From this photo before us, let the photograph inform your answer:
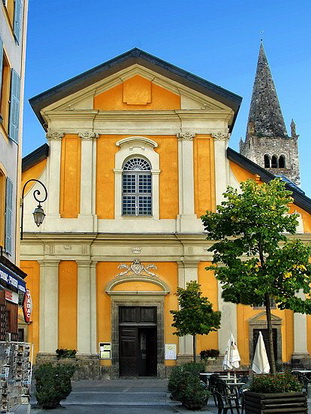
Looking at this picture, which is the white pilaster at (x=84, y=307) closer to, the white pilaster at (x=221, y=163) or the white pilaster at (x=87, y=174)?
the white pilaster at (x=87, y=174)

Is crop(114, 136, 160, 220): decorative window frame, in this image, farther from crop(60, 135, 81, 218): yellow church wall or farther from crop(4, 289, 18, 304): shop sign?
crop(4, 289, 18, 304): shop sign

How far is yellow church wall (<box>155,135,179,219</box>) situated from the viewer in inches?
1067

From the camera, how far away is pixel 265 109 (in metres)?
62.2

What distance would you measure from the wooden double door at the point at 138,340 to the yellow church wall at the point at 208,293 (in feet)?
6.37

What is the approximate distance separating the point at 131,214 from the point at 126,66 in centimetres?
651

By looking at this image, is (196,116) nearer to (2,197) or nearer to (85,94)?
(85,94)

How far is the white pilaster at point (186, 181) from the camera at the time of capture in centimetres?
2667

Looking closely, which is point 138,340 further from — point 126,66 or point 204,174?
point 126,66

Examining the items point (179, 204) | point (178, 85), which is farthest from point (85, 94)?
point (179, 204)

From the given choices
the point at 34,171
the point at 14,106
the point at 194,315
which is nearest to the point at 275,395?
the point at 14,106

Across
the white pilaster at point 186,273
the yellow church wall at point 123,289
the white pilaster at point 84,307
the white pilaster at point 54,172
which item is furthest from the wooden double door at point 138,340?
the white pilaster at point 54,172

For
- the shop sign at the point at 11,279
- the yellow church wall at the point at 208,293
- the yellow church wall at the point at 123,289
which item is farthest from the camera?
the yellow church wall at the point at 123,289

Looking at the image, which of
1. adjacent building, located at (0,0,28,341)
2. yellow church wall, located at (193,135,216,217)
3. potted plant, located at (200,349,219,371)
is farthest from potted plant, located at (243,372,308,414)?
yellow church wall, located at (193,135,216,217)

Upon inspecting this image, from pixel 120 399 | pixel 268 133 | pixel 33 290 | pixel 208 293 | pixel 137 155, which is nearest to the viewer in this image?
pixel 120 399
